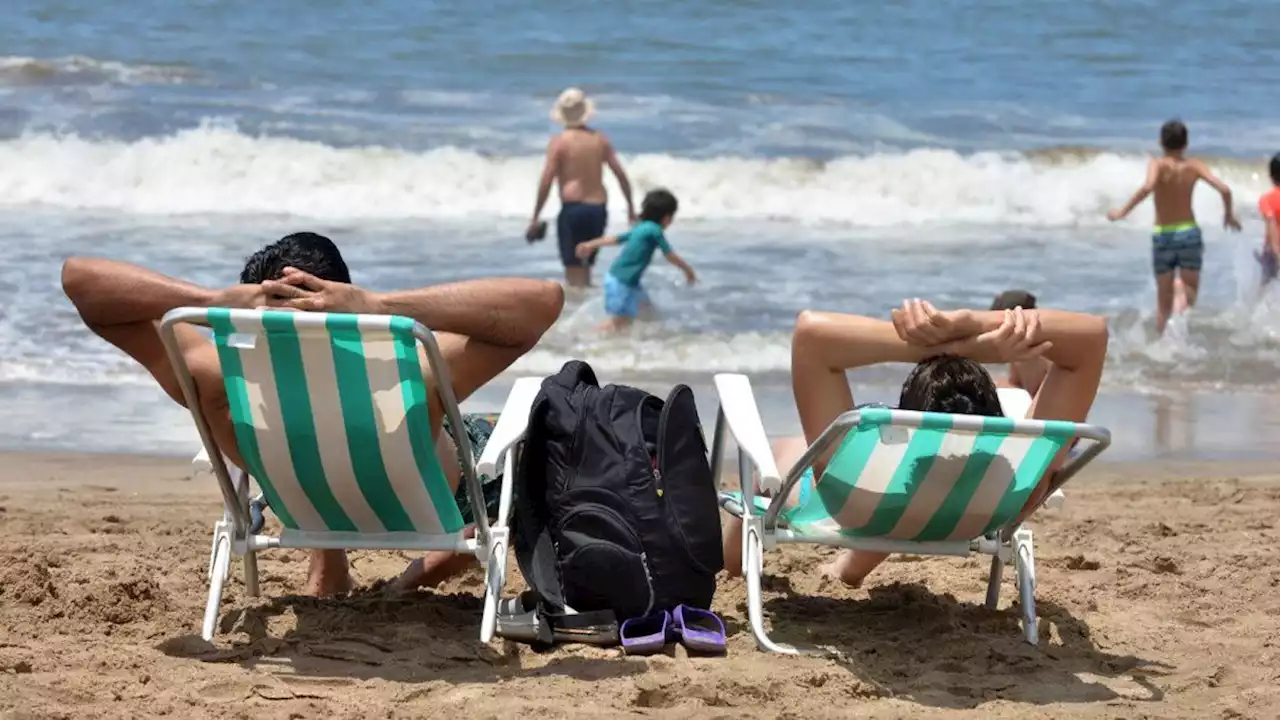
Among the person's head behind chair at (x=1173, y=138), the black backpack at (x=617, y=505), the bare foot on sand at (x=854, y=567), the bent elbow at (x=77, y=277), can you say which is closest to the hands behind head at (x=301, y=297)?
the bent elbow at (x=77, y=277)

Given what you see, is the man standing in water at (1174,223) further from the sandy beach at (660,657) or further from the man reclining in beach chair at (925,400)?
the man reclining in beach chair at (925,400)

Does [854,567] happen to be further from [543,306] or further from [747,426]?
[543,306]

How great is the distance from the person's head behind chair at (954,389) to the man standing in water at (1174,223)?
6443 mm

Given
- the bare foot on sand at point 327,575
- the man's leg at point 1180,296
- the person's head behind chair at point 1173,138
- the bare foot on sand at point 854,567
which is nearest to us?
the bare foot on sand at point 327,575

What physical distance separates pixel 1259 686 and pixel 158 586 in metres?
2.49

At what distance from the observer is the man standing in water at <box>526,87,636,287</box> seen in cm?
1062

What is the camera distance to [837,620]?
397cm

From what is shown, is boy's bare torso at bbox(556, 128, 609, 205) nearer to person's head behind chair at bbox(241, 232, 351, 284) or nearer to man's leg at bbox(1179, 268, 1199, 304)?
man's leg at bbox(1179, 268, 1199, 304)

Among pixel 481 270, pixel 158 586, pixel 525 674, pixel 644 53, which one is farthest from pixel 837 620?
pixel 644 53

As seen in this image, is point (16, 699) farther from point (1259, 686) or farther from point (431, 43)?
point (431, 43)

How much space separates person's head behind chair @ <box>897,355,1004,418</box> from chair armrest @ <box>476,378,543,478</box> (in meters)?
0.83

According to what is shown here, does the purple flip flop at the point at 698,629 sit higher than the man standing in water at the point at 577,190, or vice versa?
the man standing in water at the point at 577,190

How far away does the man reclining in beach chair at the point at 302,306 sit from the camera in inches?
137

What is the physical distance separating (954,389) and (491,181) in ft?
35.6
